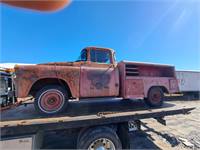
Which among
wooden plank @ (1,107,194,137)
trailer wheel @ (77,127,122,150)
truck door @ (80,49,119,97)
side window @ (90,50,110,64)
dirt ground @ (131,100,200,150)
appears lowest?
dirt ground @ (131,100,200,150)

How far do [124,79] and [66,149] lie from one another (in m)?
2.61

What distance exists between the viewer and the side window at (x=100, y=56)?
4.21m

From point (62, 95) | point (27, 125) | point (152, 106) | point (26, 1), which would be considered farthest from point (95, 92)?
point (26, 1)

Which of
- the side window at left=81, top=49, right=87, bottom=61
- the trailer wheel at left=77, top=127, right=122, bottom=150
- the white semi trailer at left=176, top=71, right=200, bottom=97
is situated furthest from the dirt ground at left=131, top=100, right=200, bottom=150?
the white semi trailer at left=176, top=71, right=200, bottom=97

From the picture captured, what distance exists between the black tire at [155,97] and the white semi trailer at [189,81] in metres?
15.0

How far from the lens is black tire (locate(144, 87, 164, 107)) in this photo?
14.3ft

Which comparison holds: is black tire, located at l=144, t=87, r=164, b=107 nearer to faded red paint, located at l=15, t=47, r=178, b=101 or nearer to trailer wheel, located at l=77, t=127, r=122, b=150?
faded red paint, located at l=15, t=47, r=178, b=101

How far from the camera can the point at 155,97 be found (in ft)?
14.5

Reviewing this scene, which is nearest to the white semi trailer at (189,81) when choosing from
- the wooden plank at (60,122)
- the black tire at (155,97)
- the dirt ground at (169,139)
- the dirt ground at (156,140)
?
the dirt ground at (169,139)

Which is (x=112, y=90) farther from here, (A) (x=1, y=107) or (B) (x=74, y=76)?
(A) (x=1, y=107)

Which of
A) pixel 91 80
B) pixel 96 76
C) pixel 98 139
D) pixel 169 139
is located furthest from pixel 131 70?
pixel 169 139

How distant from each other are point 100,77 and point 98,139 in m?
1.53

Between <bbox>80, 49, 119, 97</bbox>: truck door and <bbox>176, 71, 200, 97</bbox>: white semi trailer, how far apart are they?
16.3 m

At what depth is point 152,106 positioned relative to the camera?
14.5 feet
